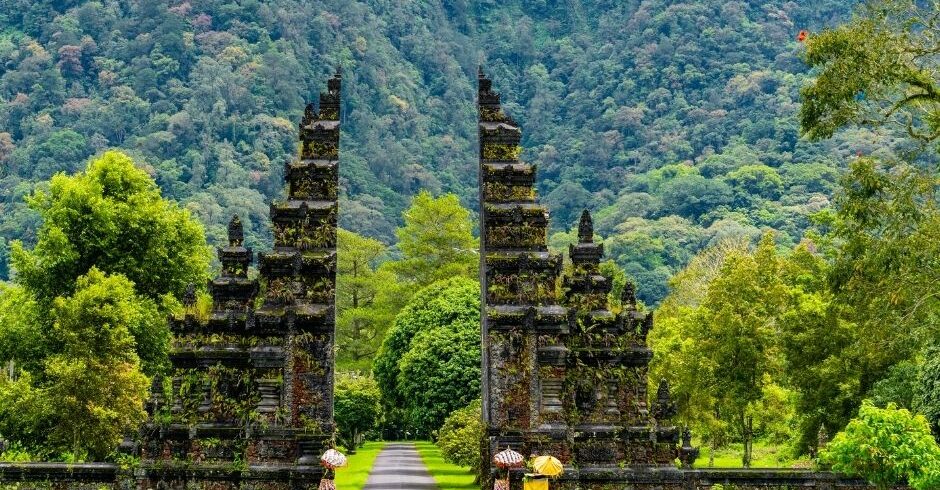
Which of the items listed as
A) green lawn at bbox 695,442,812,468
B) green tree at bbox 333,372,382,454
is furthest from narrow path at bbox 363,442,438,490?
green lawn at bbox 695,442,812,468

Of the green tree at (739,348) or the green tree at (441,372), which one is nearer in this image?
the green tree at (739,348)

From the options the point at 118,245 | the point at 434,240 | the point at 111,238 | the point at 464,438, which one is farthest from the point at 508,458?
the point at 434,240

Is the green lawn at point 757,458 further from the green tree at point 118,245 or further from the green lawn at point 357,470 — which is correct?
the green tree at point 118,245

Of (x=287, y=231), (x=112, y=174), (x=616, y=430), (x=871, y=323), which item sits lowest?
(x=616, y=430)

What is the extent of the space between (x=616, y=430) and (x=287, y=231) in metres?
9.59

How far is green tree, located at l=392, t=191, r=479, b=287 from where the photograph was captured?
81562mm

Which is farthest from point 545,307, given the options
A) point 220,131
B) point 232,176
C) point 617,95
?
point 617,95

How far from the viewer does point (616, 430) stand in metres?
28.7

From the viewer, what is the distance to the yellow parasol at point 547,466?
23391 millimetres

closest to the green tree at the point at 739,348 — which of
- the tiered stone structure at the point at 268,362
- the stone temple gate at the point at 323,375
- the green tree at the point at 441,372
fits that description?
the stone temple gate at the point at 323,375

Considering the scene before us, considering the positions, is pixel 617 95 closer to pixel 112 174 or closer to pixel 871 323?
pixel 112 174

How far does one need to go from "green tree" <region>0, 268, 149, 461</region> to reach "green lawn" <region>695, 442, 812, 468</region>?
2222 centimetres

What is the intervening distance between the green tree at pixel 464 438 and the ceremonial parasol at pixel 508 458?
45.2ft

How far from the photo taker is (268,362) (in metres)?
25.2
